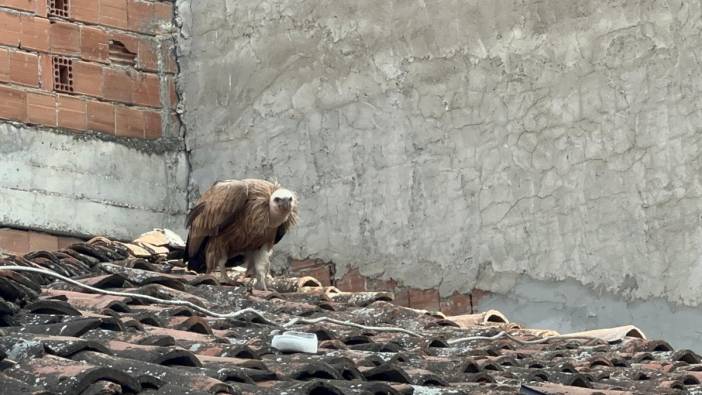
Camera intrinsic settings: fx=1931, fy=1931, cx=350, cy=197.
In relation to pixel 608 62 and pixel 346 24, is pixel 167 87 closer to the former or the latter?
pixel 346 24

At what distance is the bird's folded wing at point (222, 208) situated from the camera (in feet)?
37.8

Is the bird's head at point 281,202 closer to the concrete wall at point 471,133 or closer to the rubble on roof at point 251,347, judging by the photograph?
the rubble on roof at point 251,347

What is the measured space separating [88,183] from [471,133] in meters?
3.21

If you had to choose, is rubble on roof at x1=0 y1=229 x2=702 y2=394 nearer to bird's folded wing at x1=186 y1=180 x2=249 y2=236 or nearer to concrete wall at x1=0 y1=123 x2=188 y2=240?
bird's folded wing at x1=186 y1=180 x2=249 y2=236

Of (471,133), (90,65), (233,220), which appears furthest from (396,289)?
(233,220)

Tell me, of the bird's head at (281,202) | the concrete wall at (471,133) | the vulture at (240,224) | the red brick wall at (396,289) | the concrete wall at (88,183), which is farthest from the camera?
the concrete wall at (88,183)

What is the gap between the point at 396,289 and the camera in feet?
49.9

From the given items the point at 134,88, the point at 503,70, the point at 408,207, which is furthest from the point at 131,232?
the point at 503,70

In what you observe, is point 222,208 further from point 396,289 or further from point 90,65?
point 90,65

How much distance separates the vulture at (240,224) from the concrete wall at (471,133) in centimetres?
324

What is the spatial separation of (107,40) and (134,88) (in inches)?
18.8

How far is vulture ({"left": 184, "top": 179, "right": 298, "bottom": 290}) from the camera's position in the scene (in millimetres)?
11430

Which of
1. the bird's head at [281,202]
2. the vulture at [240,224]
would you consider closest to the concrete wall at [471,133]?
the vulture at [240,224]

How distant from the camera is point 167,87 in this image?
54.1 ft
